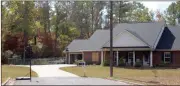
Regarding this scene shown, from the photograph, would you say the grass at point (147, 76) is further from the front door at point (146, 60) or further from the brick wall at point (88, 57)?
the brick wall at point (88, 57)

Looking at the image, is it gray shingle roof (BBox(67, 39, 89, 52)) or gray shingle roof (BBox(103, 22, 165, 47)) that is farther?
gray shingle roof (BBox(67, 39, 89, 52))

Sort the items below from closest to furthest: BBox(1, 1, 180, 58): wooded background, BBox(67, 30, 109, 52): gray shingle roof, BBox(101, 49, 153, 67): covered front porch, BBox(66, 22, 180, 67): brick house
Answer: BBox(66, 22, 180, 67): brick house < BBox(101, 49, 153, 67): covered front porch < BBox(1, 1, 180, 58): wooded background < BBox(67, 30, 109, 52): gray shingle roof

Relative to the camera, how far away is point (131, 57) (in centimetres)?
4694

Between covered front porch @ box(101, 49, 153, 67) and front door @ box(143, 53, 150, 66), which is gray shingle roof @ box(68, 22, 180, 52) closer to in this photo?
covered front porch @ box(101, 49, 153, 67)

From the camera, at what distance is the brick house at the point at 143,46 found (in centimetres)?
4488

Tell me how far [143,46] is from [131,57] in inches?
104

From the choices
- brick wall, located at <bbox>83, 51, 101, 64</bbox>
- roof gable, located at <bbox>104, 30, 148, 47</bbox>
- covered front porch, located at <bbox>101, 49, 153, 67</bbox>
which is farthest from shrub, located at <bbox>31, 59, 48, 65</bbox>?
roof gable, located at <bbox>104, 30, 148, 47</bbox>

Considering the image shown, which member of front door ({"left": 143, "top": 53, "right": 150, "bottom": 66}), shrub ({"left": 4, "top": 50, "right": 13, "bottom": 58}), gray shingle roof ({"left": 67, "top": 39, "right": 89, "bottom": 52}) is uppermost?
gray shingle roof ({"left": 67, "top": 39, "right": 89, "bottom": 52})

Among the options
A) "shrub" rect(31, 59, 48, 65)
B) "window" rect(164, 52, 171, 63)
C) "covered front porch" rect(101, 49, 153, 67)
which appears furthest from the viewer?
"shrub" rect(31, 59, 48, 65)

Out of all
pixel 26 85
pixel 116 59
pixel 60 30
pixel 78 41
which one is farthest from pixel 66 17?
pixel 26 85

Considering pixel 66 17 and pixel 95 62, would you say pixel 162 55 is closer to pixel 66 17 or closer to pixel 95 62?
pixel 95 62

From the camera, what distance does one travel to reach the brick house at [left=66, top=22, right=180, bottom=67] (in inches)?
1767

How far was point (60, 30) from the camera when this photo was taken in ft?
195

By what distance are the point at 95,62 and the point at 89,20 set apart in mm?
18343
